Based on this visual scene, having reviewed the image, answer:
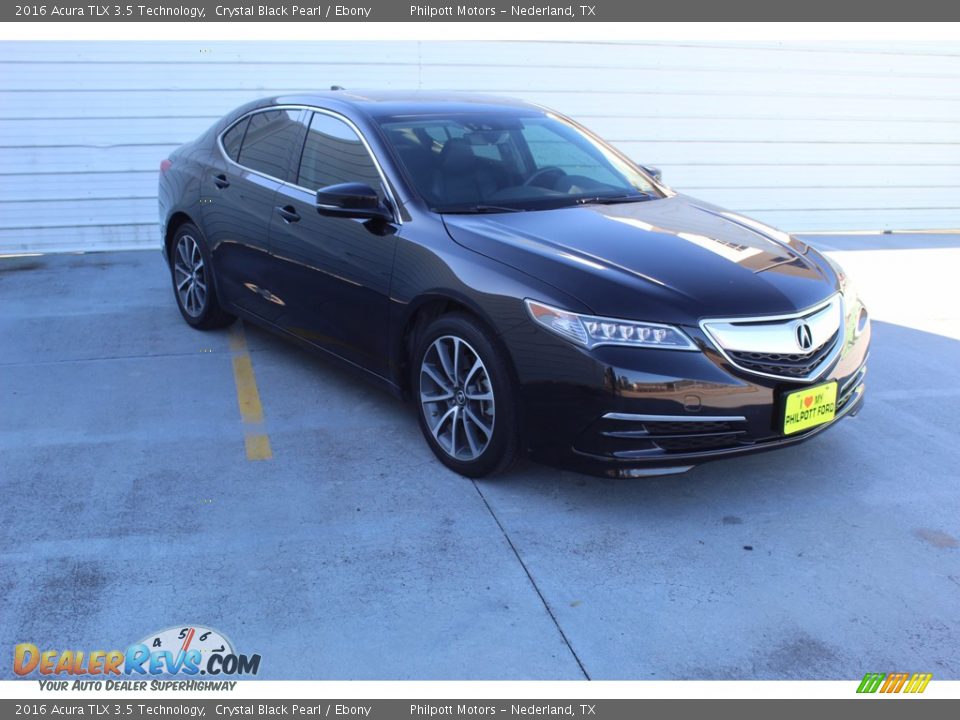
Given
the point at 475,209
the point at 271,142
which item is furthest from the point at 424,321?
the point at 271,142

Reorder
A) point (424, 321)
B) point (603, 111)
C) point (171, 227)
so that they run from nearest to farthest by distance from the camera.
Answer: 1. point (424, 321)
2. point (171, 227)
3. point (603, 111)

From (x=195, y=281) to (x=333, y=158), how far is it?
187cm

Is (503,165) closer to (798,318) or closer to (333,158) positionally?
(333,158)

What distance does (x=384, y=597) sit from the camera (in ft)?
10.6

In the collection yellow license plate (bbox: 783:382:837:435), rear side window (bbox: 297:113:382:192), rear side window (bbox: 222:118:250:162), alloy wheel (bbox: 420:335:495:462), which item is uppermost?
rear side window (bbox: 297:113:382:192)

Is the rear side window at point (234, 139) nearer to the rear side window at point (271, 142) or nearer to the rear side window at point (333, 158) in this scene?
the rear side window at point (271, 142)

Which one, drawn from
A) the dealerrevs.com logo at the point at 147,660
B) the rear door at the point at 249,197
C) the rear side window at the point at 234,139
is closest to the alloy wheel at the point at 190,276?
the rear door at the point at 249,197

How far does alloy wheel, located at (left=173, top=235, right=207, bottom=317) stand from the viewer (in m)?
6.07

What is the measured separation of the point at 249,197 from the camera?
17.5 feet

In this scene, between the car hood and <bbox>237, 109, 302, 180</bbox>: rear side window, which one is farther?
Answer: <bbox>237, 109, 302, 180</bbox>: rear side window

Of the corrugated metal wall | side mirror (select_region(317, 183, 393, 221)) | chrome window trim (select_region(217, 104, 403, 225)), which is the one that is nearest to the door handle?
chrome window trim (select_region(217, 104, 403, 225))

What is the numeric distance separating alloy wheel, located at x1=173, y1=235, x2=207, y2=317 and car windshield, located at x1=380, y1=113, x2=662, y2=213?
2033 millimetres

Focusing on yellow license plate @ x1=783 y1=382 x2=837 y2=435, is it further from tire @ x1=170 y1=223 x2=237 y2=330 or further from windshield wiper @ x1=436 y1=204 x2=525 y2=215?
tire @ x1=170 y1=223 x2=237 y2=330

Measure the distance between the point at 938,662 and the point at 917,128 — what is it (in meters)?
9.80
